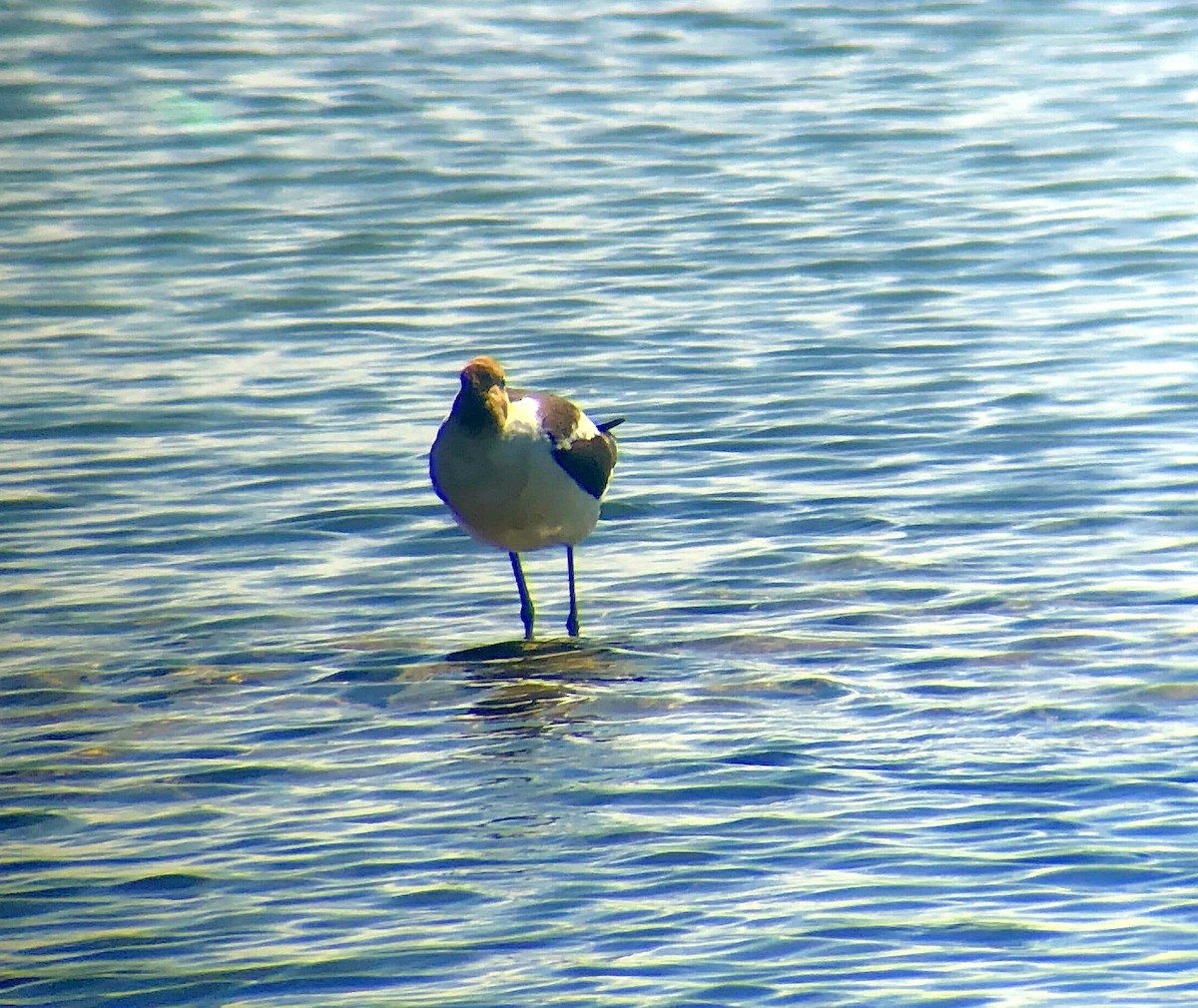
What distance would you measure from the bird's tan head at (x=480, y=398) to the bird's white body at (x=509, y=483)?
0.04 m

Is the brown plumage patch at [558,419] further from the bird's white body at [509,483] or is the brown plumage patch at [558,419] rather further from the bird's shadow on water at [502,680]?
the bird's shadow on water at [502,680]

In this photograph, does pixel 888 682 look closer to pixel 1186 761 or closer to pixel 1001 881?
pixel 1186 761

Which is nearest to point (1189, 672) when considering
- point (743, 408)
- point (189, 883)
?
point (189, 883)

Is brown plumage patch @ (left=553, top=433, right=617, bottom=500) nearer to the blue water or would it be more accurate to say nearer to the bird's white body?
the bird's white body

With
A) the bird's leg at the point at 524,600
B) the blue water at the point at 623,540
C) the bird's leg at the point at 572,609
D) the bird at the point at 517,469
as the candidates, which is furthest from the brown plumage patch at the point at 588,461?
the blue water at the point at 623,540

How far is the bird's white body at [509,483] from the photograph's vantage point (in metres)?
10.3

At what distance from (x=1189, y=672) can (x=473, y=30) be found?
59.7 ft

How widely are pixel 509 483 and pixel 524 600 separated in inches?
23.6

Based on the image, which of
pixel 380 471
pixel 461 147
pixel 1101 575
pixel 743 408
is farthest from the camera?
pixel 461 147

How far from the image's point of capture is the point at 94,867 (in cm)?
794

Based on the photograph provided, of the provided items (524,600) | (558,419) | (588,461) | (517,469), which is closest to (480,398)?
(517,469)

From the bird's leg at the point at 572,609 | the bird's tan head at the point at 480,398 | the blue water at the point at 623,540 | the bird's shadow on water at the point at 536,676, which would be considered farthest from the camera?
the bird's leg at the point at 572,609

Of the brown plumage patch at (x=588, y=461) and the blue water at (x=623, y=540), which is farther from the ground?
the brown plumage patch at (x=588, y=461)

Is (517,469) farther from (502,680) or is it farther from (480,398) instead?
(502,680)
